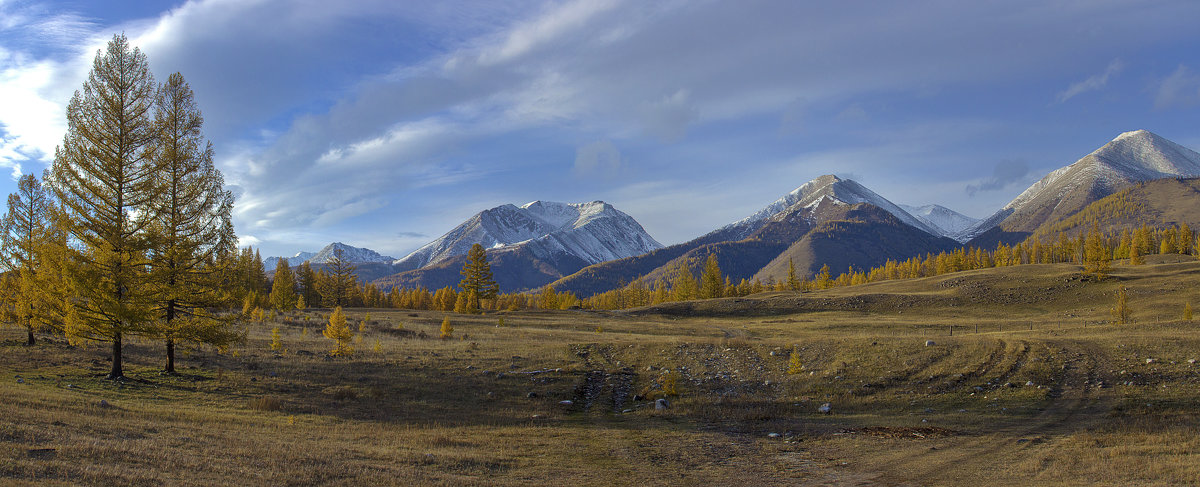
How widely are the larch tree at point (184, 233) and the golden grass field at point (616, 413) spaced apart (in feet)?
8.93

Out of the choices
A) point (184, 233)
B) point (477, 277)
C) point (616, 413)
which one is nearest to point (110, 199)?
point (184, 233)

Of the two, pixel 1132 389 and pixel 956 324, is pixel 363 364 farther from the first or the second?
pixel 956 324

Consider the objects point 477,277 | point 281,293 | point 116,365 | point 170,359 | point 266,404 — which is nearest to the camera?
point 266,404

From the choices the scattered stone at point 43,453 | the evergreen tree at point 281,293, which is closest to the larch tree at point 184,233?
the scattered stone at point 43,453

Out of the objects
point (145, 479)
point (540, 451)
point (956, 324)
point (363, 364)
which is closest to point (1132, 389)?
point (540, 451)

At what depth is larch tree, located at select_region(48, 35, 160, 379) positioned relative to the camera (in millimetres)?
24094

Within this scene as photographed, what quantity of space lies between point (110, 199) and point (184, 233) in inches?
123

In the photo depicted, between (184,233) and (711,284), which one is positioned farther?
(711,284)

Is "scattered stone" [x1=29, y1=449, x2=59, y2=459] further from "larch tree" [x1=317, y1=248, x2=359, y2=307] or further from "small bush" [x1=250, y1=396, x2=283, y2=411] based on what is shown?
"larch tree" [x1=317, y1=248, x2=359, y2=307]

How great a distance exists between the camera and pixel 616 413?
82.4ft

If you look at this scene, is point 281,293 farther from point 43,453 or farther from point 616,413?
point 43,453

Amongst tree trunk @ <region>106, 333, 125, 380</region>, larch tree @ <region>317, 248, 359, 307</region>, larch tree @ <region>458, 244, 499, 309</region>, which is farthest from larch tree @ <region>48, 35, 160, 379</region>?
larch tree @ <region>317, 248, 359, 307</region>

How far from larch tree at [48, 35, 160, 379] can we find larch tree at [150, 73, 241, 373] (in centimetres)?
56

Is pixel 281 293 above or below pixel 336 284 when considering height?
below
